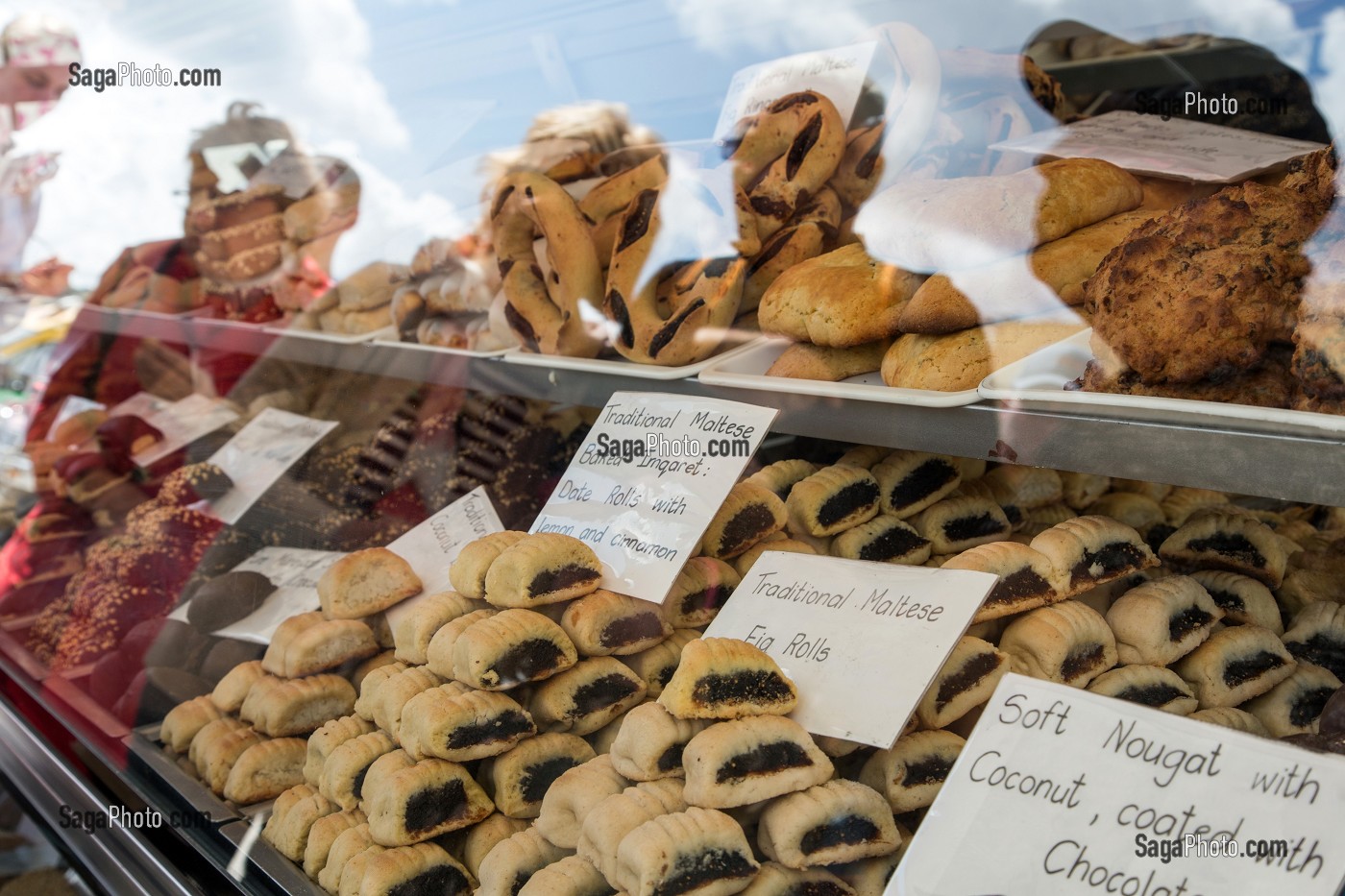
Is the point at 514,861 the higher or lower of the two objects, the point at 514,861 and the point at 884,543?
the lower

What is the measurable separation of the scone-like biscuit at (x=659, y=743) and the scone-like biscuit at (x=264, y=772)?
24.5 inches

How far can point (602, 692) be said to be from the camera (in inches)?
47.9

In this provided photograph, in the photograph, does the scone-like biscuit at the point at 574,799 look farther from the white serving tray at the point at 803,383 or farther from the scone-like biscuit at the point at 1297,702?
the scone-like biscuit at the point at 1297,702

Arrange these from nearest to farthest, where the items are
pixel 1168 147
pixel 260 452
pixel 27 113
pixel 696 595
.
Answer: pixel 696 595 < pixel 1168 147 < pixel 260 452 < pixel 27 113

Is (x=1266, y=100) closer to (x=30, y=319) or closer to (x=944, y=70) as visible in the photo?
(x=944, y=70)

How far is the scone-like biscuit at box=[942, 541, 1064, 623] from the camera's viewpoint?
1.06 meters

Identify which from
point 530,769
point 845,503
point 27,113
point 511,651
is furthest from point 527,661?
point 27,113

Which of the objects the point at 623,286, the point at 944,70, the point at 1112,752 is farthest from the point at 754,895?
the point at 944,70

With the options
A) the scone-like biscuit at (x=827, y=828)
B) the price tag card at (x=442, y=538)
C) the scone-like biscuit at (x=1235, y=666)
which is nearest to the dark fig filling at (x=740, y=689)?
the scone-like biscuit at (x=827, y=828)

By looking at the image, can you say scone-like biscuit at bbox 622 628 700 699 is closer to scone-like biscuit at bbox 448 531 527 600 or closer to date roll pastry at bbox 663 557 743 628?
date roll pastry at bbox 663 557 743 628

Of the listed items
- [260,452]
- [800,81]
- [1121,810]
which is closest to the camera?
[1121,810]

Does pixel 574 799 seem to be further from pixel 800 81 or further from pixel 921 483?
pixel 800 81

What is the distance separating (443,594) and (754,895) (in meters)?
0.64

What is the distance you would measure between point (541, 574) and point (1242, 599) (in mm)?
805
